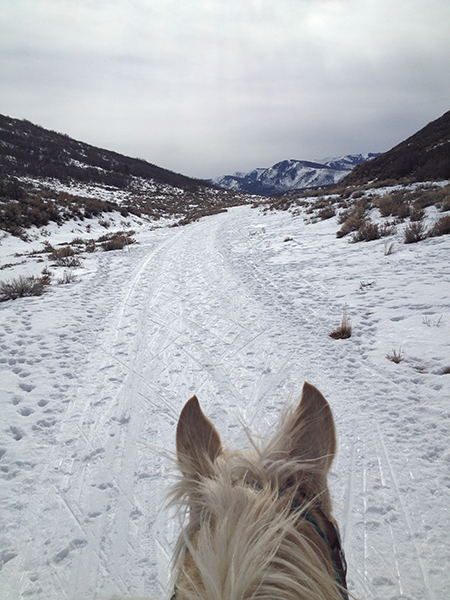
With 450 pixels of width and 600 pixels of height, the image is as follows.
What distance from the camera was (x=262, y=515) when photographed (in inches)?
30.1

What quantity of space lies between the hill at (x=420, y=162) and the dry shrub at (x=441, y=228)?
8729 millimetres

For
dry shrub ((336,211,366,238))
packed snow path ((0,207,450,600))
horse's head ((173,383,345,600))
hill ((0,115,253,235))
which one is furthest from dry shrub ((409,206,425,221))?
hill ((0,115,253,235))

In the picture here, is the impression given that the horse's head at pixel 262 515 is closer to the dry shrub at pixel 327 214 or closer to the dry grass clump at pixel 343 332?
the dry grass clump at pixel 343 332

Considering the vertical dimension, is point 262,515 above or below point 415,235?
below

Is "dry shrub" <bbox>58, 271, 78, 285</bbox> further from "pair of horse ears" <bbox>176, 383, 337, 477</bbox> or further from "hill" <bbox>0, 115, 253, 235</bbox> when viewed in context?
"hill" <bbox>0, 115, 253, 235</bbox>

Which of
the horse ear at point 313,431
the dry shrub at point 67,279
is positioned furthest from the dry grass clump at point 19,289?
the horse ear at point 313,431

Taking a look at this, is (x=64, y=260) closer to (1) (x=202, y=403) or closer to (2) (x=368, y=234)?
(1) (x=202, y=403)

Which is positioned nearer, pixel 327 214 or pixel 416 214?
pixel 416 214

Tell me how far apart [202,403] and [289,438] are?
187 centimetres

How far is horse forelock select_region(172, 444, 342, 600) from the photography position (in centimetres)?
64

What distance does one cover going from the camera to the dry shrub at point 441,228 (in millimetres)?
6531

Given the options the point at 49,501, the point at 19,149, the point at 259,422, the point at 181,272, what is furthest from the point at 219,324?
the point at 19,149

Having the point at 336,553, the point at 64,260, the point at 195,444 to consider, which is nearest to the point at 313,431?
the point at 336,553

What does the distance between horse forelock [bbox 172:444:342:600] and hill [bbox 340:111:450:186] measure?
16.7 metres
